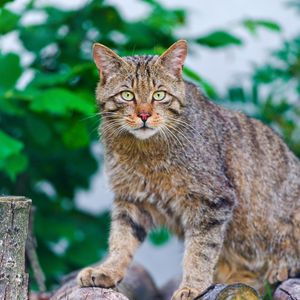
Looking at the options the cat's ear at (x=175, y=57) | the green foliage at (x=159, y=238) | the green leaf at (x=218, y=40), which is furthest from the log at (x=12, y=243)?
the green foliage at (x=159, y=238)

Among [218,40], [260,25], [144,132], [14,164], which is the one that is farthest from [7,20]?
[144,132]

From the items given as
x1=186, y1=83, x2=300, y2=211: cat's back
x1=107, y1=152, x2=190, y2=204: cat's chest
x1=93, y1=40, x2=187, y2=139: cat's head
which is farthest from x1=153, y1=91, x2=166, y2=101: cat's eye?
x1=107, y1=152, x2=190, y2=204: cat's chest

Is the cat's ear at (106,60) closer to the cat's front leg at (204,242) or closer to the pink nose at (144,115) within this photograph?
the pink nose at (144,115)

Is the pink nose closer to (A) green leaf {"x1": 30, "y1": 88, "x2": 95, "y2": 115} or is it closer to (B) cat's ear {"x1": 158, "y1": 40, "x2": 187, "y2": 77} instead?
(B) cat's ear {"x1": 158, "y1": 40, "x2": 187, "y2": 77}

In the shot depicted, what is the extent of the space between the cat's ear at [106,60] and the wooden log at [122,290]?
3.33ft

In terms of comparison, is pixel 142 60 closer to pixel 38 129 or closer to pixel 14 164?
Result: pixel 14 164

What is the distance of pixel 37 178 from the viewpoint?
6188mm

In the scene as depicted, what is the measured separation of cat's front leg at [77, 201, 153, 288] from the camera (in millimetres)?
4125

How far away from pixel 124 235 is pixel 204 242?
1.38 feet

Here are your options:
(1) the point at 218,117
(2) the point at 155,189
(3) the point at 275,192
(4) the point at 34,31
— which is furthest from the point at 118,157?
(4) the point at 34,31

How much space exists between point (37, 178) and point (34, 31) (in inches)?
43.3

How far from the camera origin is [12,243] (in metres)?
3.46

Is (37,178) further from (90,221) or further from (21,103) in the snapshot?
(21,103)

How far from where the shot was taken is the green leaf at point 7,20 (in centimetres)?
530
